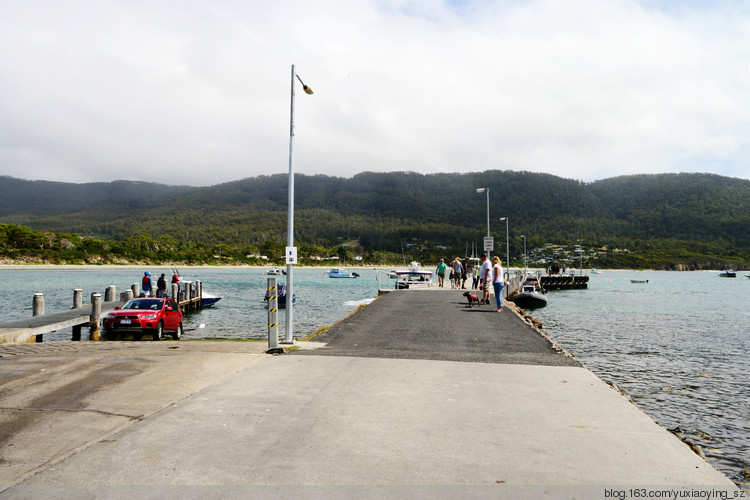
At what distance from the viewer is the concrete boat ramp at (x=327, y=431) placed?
14.4 ft

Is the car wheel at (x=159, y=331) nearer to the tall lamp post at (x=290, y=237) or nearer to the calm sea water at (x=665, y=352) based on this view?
the calm sea water at (x=665, y=352)

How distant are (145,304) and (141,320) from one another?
132cm

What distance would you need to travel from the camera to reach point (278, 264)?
188 m

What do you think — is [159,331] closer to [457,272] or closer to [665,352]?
[665,352]

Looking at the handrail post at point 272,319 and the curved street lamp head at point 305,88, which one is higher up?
the curved street lamp head at point 305,88

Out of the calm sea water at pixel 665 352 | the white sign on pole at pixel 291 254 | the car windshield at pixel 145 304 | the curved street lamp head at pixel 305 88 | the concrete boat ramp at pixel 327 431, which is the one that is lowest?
the calm sea water at pixel 665 352

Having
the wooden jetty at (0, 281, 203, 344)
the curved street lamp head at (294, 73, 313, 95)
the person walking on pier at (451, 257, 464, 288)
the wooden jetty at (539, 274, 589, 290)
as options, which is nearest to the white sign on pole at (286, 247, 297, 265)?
the curved street lamp head at (294, 73, 313, 95)

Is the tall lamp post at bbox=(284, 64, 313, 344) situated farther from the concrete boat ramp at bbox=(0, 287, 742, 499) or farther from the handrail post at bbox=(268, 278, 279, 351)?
the concrete boat ramp at bbox=(0, 287, 742, 499)

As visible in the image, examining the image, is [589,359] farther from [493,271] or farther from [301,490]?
[301,490]

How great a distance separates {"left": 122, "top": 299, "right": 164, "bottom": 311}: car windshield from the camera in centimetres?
1923

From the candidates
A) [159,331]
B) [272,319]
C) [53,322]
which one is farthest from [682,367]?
[53,322]

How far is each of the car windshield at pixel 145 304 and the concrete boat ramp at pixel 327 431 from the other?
8.41 metres

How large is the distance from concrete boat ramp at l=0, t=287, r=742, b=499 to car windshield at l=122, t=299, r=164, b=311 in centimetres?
841

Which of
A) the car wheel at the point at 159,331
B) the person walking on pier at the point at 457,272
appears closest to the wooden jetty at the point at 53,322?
the car wheel at the point at 159,331
